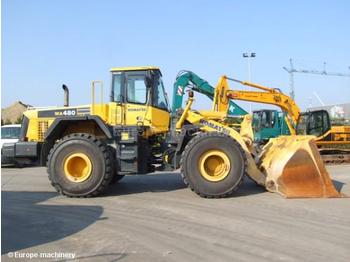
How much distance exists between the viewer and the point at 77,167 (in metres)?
11.0

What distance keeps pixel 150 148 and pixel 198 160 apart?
1500 mm

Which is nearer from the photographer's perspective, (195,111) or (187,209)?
(187,209)

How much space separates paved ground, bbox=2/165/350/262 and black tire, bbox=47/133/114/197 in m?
0.32

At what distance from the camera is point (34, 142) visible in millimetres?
11547

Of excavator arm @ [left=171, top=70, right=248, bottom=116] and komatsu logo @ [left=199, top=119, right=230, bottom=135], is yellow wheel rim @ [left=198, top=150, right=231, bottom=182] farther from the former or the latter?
excavator arm @ [left=171, top=70, right=248, bottom=116]

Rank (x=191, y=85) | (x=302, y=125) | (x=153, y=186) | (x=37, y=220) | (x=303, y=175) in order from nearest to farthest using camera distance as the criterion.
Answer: (x=37, y=220) → (x=303, y=175) → (x=153, y=186) → (x=191, y=85) → (x=302, y=125)

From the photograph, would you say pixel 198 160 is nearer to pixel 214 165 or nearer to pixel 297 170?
pixel 214 165

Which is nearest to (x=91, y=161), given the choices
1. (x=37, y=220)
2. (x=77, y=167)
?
(x=77, y=167)

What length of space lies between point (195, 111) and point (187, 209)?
345 centimetres

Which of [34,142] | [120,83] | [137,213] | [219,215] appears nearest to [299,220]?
[219,215]

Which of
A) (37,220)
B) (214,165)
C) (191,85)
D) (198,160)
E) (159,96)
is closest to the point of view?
(37,220)

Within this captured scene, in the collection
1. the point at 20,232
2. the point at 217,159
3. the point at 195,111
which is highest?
the point at 195,111

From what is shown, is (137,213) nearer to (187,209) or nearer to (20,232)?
(187,209)

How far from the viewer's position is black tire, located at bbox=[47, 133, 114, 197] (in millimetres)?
10672
